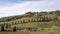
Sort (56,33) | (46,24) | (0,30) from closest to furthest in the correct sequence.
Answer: (56,33) < (0,30) < (46,24)

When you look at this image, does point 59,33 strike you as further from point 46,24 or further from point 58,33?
point 46,24

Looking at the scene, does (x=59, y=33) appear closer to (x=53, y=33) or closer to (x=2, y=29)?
(x=53, y=33)

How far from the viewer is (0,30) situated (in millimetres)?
38094

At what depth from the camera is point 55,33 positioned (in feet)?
112

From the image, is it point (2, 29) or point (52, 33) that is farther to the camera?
point (2, 29)

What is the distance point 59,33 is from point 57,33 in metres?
0.42

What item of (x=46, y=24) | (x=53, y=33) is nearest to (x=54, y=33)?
(x=53, y=33)

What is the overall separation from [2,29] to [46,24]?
16877 millimetres

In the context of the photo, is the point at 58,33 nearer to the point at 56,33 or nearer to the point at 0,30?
the point at 56,33

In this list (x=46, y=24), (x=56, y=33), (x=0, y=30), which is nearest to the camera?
(x=56, y=33)

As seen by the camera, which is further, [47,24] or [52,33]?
[47,24]

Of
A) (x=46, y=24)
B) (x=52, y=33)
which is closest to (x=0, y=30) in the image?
(x=52, y=33)

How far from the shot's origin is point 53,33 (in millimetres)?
34156

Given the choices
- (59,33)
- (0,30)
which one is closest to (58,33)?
(59,33)
